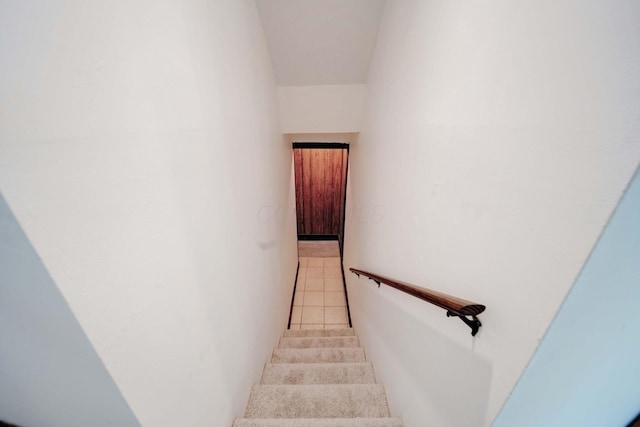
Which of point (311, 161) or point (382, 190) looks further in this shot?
point (311, 161)

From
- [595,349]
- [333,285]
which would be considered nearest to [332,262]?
[333,285]

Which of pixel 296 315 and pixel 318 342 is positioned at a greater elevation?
pixel 318 342

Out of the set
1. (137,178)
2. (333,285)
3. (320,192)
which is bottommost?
(333,285)

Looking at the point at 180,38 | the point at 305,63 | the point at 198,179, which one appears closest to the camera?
the point at 180,38

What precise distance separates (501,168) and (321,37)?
2264mm

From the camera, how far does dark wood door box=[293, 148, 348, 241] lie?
540 cm

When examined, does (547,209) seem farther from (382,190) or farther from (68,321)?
(382,190)

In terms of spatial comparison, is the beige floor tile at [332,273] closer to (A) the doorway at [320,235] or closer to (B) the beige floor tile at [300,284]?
(A) the doorway at [320,235]

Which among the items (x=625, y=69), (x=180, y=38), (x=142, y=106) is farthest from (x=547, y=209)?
(x=180, y=38)

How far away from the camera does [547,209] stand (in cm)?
48

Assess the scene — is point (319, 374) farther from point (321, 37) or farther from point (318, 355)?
point (321, 37)

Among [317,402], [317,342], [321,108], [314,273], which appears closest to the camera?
[317,402]

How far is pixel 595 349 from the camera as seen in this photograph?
54 cm

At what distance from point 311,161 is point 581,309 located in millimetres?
5253
